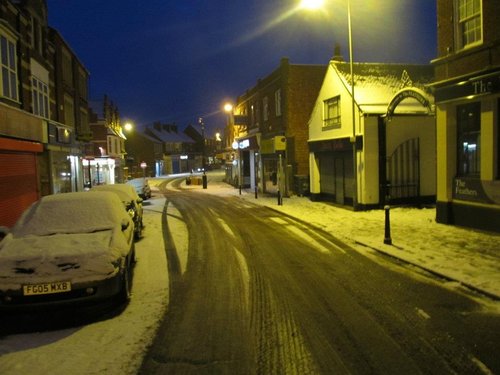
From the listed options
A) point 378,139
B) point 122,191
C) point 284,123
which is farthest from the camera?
point 284,123

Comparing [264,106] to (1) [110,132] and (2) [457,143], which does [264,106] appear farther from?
(1) [110,132]

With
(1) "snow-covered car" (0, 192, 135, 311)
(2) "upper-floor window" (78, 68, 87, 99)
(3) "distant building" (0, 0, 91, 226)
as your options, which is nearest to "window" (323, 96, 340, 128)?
(3) "distant building" (0, 0, 91, 226)

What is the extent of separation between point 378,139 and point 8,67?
46.1 ft

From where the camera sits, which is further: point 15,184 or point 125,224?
point 15,184

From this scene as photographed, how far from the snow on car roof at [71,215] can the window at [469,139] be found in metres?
9.40

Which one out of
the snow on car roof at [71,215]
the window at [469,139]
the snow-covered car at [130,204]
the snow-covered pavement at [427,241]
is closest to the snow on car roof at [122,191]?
the snow-covered car at [130,204]

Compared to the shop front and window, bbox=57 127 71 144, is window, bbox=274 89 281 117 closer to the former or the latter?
window, bbox=57 127 71 144

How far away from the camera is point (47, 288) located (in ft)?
19.2

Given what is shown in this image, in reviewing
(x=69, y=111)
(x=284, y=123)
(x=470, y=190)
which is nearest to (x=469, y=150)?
(x=470, y=190)

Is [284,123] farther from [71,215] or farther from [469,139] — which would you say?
[71,215]

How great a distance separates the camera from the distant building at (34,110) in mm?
16156

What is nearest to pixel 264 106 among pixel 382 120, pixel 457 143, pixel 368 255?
pixel 382 120

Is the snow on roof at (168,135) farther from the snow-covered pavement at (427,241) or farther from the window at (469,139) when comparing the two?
the window at (469,139)

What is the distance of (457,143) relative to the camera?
13.2m
